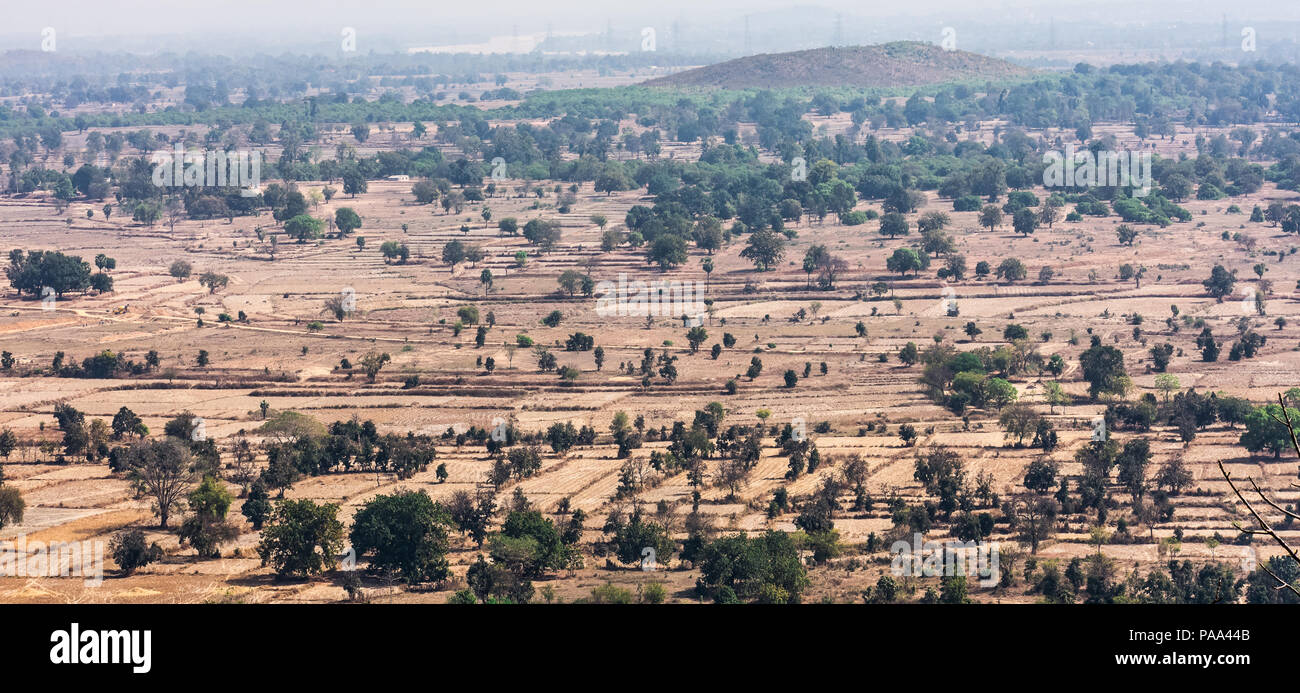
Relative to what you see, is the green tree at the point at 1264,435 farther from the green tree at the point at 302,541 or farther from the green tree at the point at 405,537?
the green tree at the point at 302,541

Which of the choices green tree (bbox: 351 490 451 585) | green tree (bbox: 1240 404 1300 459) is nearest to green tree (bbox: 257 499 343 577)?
green tree (bbox: 351 490 451 585)

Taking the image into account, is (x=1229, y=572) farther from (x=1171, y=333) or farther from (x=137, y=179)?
(x=137, y=179)

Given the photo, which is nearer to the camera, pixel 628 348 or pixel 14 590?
pixel 14 590

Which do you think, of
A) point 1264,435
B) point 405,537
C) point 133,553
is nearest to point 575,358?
point 405,537

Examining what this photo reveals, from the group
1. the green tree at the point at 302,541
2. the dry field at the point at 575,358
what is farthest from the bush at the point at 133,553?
the green tree at the point at 302,541

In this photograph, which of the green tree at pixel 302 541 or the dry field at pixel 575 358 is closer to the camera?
the green tree at pixel 302 541

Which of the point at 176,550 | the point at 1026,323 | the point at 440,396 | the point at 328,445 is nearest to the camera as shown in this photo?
the point at 176,550

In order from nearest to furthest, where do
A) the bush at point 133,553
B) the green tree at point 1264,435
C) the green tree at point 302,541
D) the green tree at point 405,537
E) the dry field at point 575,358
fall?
the green tree at point 405,537 < the green tree at point 302,541 < the bush at point 133,553 < the dry field at point 575,358 < the green tree at point 1264,435

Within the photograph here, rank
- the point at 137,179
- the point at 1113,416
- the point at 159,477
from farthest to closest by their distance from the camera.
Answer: the point at 137,179
the point at 1113,416
the point at 159,477

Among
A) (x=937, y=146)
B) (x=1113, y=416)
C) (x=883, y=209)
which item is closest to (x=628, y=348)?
(x=1113, y=416)
